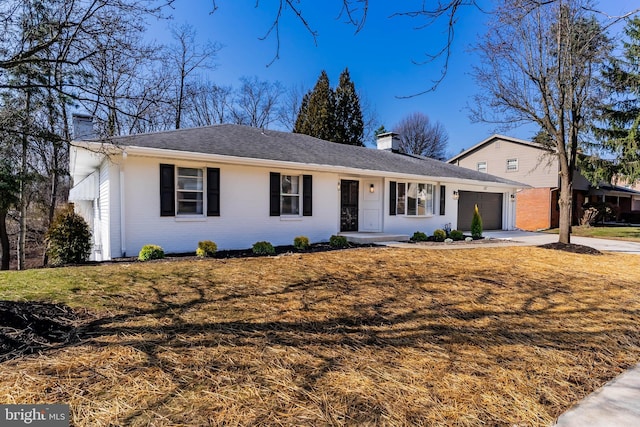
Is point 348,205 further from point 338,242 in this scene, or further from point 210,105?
point 210,105

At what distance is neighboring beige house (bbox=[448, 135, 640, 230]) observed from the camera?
20938 millimetres

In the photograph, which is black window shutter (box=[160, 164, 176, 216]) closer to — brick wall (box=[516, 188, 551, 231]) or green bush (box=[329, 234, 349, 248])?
green bush (box=[329, 234, 349, 248])

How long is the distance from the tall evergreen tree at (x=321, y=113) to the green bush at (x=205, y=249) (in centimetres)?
1946

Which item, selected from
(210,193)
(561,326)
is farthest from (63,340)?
(210,193)

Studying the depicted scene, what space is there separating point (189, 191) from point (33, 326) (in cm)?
594

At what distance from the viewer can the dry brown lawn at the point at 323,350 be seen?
1.99m

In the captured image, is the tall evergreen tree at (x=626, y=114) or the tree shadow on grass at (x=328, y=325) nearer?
the tree shadow on grass at (x=328, y=325)

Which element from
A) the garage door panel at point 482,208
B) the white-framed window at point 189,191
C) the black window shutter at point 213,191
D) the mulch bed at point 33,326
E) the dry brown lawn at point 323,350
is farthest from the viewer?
the garage door panel at point 482,208

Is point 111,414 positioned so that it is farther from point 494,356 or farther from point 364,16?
point 364,16

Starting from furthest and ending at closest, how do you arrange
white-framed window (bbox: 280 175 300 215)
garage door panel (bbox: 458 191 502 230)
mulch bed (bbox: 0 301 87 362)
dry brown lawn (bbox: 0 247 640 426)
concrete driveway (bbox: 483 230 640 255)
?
1. garage door panel (bbox: 458 191 502 230)
2. concrete driveway (bbox: 483 230 640 255)
3. white-framed window (bbox: 280 175 300 215)
4. mulch bed (bbox: 0 301 87 362)
5. dry brown lawn (bbox: 0 247 640 426)

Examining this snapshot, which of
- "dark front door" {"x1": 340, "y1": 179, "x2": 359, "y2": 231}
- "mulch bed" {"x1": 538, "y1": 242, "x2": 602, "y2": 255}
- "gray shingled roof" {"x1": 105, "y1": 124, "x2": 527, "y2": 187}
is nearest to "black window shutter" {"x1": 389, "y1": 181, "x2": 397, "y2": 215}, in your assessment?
"gray shingled roof" {"x1": 105, "y1": 124, "x2": 527, "y2": 187}

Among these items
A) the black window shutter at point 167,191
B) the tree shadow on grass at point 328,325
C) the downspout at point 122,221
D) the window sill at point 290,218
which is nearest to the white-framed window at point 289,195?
the window sill at point 290,218

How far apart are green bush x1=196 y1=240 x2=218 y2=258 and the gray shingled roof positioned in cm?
240

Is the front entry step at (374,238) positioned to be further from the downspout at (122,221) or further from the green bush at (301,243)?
the downspout at (122,221)
